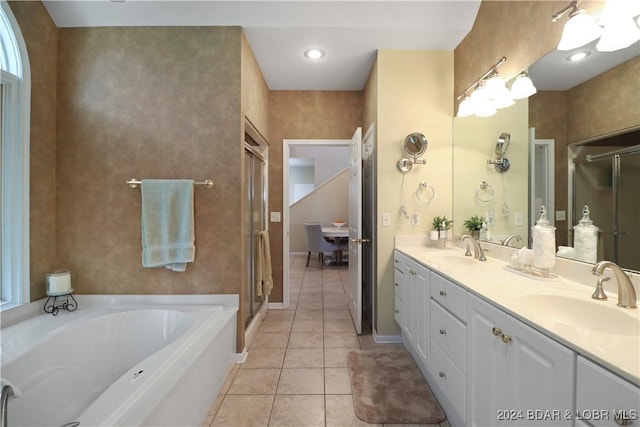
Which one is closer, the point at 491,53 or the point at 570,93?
the point at 570,93

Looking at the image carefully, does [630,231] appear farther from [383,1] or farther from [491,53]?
[383,1]

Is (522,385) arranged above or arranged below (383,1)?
below

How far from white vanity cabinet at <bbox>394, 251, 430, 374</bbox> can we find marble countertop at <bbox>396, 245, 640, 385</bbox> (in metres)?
0.14

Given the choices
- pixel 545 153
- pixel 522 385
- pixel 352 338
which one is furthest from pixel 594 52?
pixel 352 338

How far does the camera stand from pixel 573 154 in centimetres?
136

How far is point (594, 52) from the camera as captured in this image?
1.26 metres

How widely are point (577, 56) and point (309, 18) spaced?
1.75m

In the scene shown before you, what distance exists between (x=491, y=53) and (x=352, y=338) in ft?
8.73

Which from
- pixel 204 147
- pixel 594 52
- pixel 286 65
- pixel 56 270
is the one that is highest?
pixel 286 65

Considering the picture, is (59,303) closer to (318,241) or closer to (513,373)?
(513,373)

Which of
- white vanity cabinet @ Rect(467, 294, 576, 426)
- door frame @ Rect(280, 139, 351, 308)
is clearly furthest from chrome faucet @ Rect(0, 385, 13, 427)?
door frame @ Rect(280, 139, 351, 308)

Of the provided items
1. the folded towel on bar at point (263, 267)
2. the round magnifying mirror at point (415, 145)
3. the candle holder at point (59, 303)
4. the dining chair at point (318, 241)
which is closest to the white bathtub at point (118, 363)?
the candle holder at point (59, 303)

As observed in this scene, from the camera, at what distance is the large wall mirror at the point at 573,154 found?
1.12 meters

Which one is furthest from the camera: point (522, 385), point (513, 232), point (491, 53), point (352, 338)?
point (352, 338)
